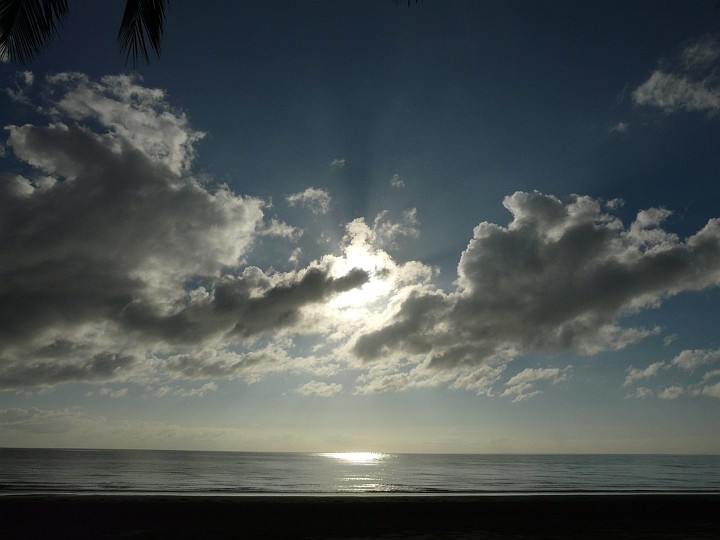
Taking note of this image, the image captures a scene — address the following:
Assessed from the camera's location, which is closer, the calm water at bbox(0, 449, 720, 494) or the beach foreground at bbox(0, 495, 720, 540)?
the beach foreground at bbox(0, 495, 720, 540)

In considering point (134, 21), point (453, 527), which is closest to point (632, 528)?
point (453, 527)

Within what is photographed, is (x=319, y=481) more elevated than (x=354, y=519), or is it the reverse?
(x=319, y=481)

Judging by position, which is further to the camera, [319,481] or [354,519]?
[319,481]

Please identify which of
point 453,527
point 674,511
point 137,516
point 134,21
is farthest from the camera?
point 674,511

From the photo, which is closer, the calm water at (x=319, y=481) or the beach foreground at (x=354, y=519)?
the beach foreground at (x=354, y=519)

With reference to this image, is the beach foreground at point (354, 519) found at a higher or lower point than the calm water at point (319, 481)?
lower

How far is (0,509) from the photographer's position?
19047 mm

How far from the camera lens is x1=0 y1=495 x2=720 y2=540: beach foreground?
14969 mm

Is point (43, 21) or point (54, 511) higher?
point (43, 21)

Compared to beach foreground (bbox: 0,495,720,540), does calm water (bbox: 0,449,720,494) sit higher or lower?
higher

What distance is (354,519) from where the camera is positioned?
18.2 meters

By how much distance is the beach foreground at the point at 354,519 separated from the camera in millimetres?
14969

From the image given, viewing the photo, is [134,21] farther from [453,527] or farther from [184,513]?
[184,513]

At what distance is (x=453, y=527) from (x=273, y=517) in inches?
246
